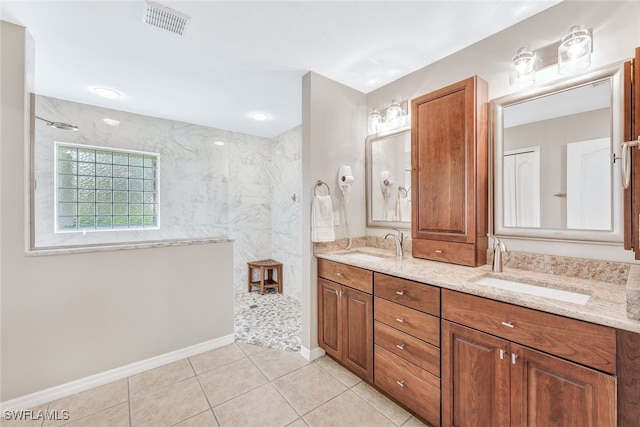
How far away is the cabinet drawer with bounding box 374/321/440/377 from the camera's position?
59.0 inches

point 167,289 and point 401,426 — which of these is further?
point 167,289

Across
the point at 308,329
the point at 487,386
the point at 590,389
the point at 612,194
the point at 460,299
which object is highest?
the point at 612,194

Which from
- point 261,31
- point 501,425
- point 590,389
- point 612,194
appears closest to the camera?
A: point 590,389

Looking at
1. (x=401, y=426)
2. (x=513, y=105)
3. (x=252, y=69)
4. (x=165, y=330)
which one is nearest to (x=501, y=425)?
(x=401, y=426)

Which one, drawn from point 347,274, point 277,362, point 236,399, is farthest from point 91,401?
point 347,274

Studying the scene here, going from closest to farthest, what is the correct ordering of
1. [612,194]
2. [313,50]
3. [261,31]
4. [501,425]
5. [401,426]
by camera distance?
1. [501,425]
2. [612,194]
3. [401,426]
4. [261,31]
5. [313,50]

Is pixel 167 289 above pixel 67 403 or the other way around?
above

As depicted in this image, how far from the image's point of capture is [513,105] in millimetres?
1729

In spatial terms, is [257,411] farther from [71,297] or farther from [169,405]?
[71,297]

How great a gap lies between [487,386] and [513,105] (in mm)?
1684

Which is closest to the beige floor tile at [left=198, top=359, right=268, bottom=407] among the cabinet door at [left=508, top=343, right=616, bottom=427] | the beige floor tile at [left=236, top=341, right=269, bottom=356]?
the beige floor tile at [left=236, top=341, right=269, bottom=356]

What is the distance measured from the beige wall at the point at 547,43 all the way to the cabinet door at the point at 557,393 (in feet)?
2.45

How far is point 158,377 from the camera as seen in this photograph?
2.05m

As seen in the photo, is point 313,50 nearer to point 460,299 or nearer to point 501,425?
point 460,299
